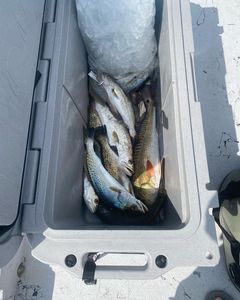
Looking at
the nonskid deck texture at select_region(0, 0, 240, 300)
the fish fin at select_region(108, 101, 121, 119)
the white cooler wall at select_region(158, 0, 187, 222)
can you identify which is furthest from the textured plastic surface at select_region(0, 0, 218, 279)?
the nonskid deck texture at select_region(0, 0, 240, 300)

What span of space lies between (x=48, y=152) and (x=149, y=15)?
628 millimetres

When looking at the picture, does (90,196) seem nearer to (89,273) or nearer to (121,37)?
(89,273)

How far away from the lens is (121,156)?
3.43 feet

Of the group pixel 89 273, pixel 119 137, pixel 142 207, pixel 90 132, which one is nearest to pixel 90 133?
pixel 90 132

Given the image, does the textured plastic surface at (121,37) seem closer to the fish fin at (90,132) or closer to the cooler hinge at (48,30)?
the cooler hinge at (48,30)

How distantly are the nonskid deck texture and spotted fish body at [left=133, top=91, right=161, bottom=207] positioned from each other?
0.19m

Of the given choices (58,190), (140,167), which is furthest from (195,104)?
(58,190)

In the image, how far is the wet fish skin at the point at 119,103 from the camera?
109 centimetres

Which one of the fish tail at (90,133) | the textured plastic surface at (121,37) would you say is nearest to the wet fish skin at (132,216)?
the fish tail at (90,133)

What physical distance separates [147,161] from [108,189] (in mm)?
173

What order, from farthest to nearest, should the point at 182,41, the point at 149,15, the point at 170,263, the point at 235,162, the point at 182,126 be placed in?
the point at 235,162 → the point at 149,15 → the point at 182,41 → the point at 182,126 → the point at 170,263

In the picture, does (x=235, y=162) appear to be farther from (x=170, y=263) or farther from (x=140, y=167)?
(x=170, y=263)

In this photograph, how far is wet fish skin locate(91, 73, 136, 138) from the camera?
43.1 inches

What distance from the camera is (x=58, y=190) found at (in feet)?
2.65
